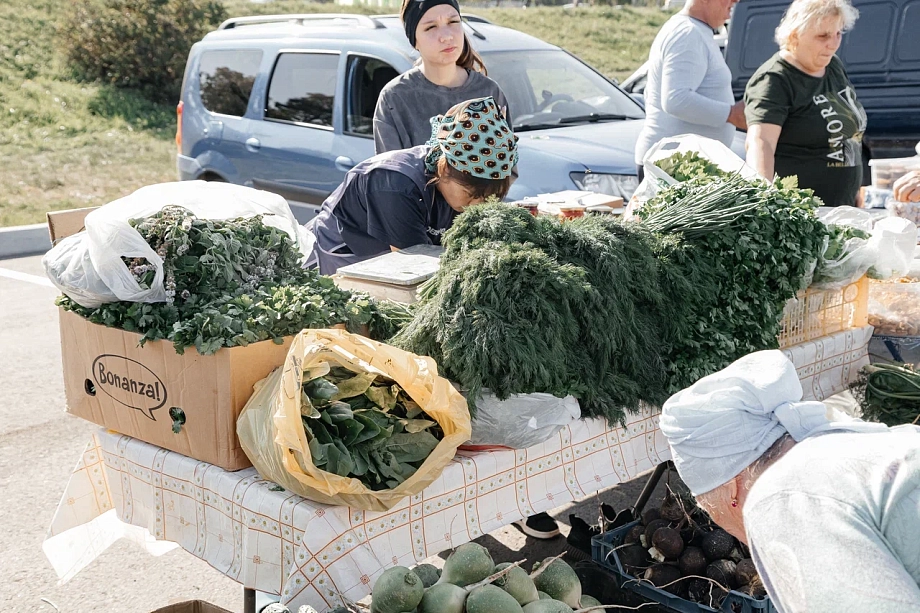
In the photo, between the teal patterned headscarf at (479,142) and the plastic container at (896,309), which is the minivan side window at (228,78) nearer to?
the teal patterned headscarf at (479,142)

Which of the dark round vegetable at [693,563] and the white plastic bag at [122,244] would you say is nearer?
the white plastic bag at [122,244]

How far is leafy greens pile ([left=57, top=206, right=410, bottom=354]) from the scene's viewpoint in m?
2.23

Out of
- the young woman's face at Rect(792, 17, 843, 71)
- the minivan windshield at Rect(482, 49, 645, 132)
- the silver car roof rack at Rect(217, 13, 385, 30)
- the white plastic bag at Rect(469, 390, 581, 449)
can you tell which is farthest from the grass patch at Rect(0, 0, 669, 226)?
the white plastic bag at Rect(469, 390, 581, 449)

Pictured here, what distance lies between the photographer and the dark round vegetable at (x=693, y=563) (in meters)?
2.52

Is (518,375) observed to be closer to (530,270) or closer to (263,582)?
(530,270)

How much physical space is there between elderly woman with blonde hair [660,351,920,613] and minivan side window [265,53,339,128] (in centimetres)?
496

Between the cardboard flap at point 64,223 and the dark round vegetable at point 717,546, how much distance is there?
2.27 meters

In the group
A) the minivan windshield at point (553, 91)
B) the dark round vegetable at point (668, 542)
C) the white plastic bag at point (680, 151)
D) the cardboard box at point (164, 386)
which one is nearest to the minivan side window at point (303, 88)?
the minivan windshield at point (553, 91)

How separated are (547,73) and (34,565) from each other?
4.33 metres

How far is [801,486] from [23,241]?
9578mm

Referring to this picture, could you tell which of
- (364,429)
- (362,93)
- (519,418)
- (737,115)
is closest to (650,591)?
(519,418)

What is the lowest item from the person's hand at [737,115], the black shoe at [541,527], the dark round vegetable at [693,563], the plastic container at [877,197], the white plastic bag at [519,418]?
the black shoe at [541,527]

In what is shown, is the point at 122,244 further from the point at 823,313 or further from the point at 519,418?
the point at 823,313

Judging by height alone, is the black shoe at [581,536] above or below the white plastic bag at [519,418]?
below
